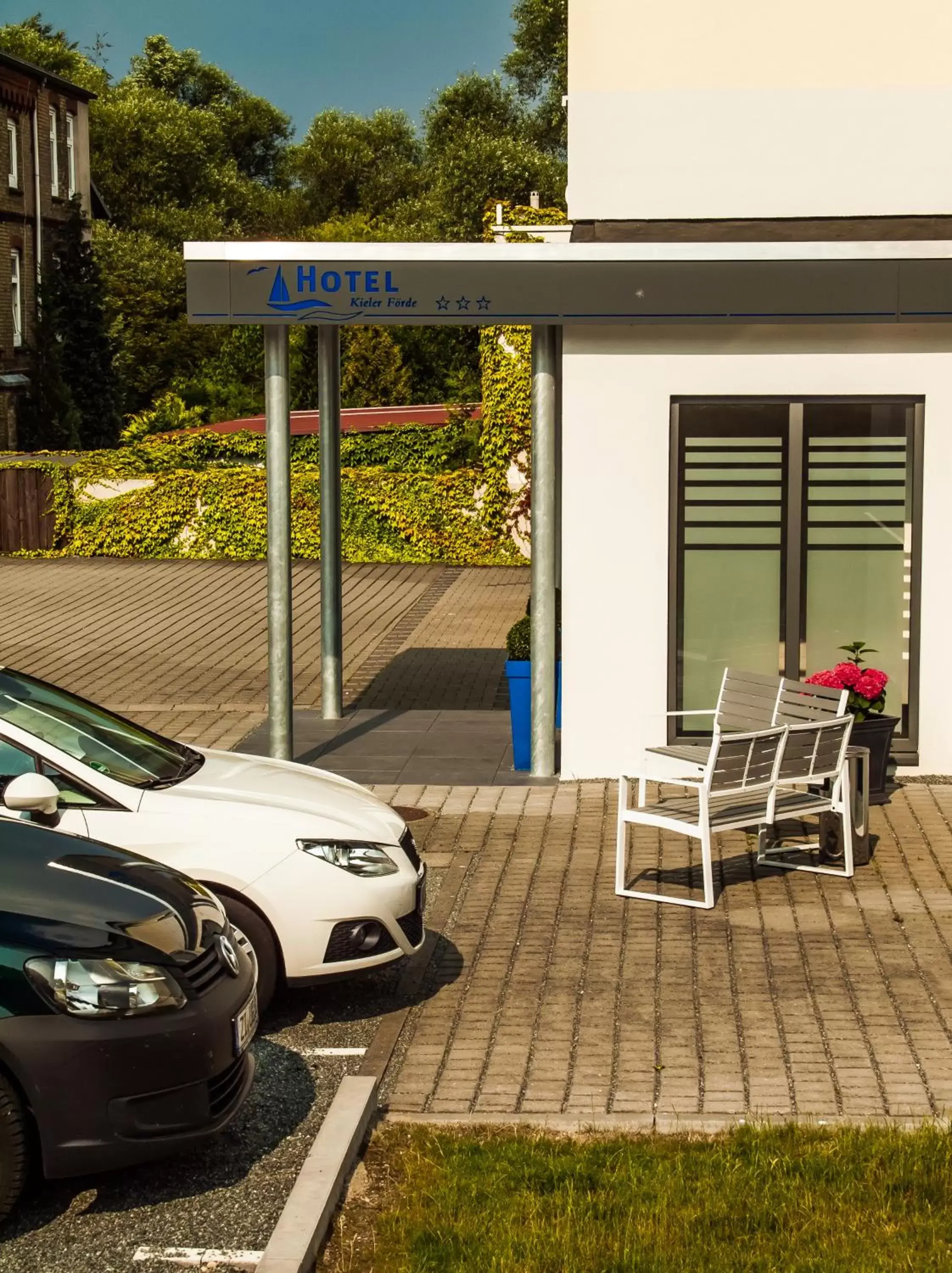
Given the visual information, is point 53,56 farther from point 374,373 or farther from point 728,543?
point 728,543

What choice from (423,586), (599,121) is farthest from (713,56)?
(423,586)

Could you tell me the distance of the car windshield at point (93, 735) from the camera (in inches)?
298

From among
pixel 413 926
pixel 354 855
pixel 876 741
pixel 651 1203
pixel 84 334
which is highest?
→ pixel 84 334

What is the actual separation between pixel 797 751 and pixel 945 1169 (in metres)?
4.14

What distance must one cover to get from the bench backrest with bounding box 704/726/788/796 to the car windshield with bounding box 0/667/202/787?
267 centimetres

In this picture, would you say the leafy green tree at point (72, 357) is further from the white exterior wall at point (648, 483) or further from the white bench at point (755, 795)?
the white bench at point (755, 795)

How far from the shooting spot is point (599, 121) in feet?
40.0

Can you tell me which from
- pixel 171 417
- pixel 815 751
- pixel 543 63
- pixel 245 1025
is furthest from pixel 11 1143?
pixel 543 63

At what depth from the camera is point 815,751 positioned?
32.0ft

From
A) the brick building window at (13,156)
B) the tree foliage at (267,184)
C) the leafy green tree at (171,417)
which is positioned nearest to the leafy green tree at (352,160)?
the tree foliage at (267,184)

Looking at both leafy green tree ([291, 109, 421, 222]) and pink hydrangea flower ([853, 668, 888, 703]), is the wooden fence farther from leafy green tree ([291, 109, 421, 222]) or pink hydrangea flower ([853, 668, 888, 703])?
leafy green tree ([291, 109, 421, 222])

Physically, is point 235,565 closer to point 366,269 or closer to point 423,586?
point 423,586

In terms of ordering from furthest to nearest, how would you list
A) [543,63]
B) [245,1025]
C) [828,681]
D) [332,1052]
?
[543,63], [828,681], [332,1052], [245,1025]

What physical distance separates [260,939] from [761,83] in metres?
7.61
